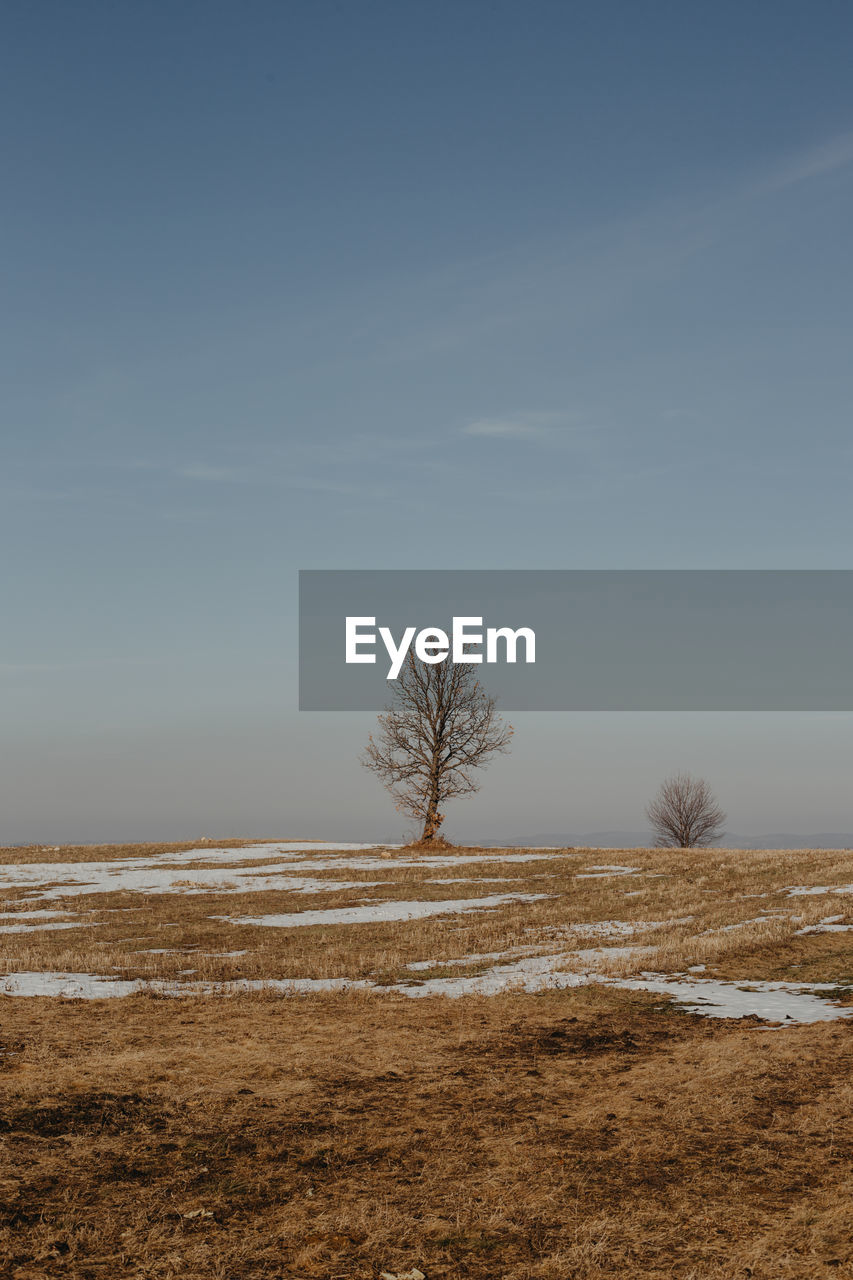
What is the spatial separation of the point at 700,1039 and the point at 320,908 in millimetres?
17420

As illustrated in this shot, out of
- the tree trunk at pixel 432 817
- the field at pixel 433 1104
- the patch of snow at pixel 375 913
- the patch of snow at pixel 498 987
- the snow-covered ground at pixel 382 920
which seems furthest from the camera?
the tree trunk at pixel 432 817

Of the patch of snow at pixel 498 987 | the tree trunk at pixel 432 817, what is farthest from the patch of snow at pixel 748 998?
the tree trunk at pixel 432 817

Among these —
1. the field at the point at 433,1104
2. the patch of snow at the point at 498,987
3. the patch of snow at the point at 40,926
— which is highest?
the field at the point at 433,1104

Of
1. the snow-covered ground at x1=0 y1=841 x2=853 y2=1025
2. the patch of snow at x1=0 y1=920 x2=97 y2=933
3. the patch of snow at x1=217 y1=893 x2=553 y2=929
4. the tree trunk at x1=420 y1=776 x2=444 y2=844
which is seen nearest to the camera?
the snow-covered ground at x1=0 y1=841 x2=853 y2=1025

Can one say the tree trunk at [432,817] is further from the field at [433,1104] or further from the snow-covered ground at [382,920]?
the field at [433,1104]

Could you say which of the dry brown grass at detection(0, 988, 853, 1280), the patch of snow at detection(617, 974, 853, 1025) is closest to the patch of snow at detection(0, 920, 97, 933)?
the dry brown grass at detection(0, 988, 853, 1280)

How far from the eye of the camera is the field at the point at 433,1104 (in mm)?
6090

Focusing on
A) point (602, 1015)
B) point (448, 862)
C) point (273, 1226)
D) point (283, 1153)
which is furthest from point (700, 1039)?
point (448, 862)

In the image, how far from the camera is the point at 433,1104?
29.9ft

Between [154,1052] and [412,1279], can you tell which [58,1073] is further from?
[412,1279]

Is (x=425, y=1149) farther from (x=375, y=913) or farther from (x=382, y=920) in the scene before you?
(x=375, y=913)

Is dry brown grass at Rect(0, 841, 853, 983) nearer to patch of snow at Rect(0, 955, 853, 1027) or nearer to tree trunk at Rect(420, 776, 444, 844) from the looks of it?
patch of snow at Rect(0, 955, 853, 1027)

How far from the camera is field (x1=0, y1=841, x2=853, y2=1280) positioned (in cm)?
609

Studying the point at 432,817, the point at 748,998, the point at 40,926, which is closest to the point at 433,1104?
the point at 748,998
